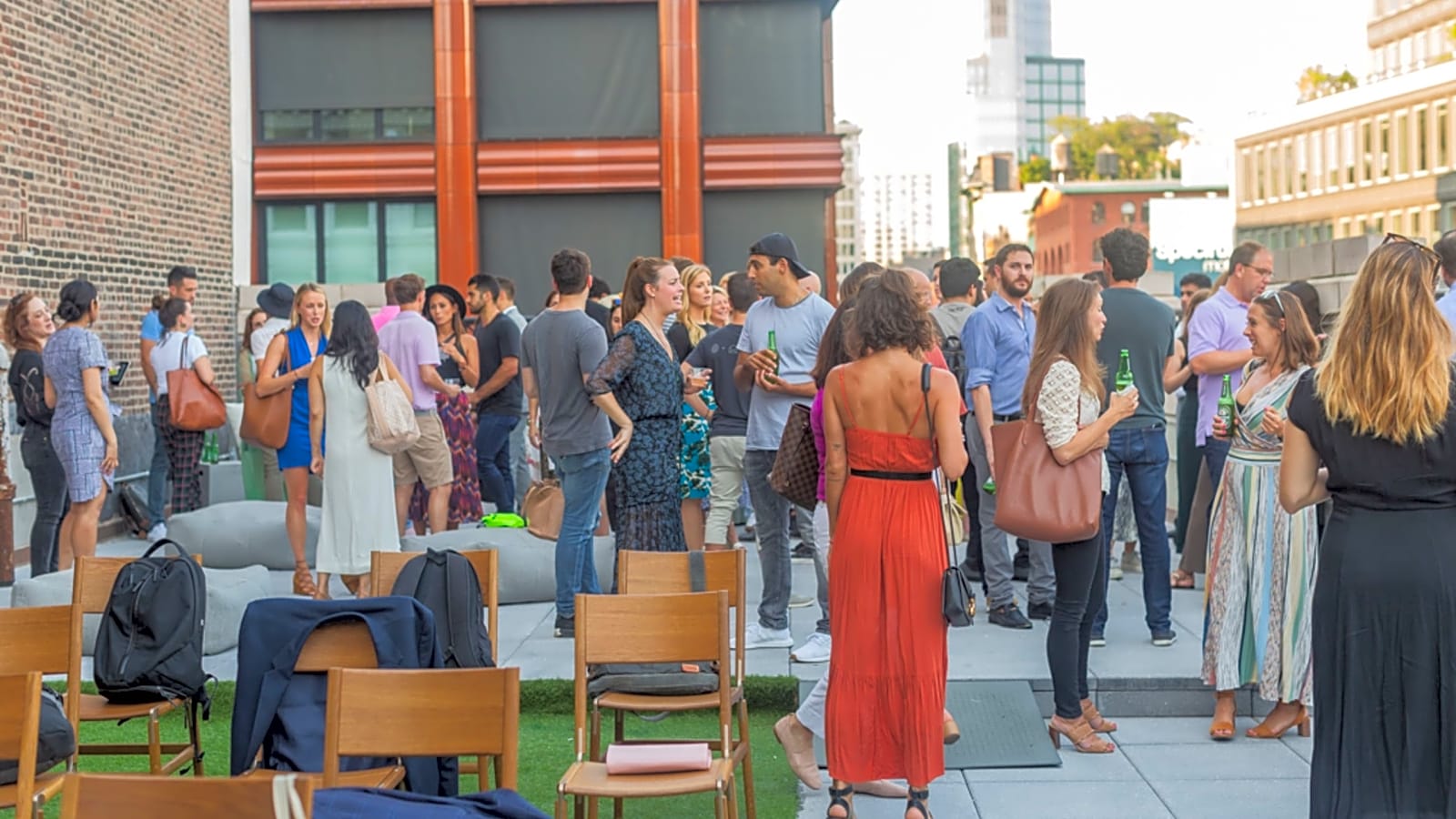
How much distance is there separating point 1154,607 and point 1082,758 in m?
1.54

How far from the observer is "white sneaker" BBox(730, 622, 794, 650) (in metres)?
8.52

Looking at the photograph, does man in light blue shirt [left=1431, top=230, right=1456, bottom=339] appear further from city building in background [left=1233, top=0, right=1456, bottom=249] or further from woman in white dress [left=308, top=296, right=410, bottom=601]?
city building in background [left=1233, top=0, right=1456, bottom=249]

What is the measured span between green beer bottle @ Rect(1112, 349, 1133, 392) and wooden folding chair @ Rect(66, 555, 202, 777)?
439cm

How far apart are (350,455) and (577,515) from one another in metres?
1.55

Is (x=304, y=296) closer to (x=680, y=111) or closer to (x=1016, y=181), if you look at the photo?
(x=680, y=111)

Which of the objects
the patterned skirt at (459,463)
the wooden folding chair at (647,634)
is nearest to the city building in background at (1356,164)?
the patterned skirt at (459,463)

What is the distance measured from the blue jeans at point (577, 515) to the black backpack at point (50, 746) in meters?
3.81

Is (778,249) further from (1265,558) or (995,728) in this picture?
(1265,558)

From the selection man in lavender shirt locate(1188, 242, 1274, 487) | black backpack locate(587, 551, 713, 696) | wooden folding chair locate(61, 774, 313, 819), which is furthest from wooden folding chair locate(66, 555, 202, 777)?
man in lavender shirt locate(1188, 242, 1274, 487)

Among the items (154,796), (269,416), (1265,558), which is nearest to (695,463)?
(269,416)

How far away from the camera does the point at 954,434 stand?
19.0 ft

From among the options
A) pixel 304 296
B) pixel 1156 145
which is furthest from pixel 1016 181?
pixel 304 296

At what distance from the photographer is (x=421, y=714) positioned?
173 inches

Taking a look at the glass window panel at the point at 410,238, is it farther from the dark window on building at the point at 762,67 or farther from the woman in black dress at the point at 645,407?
the woman in black dress at the point at 645,407
